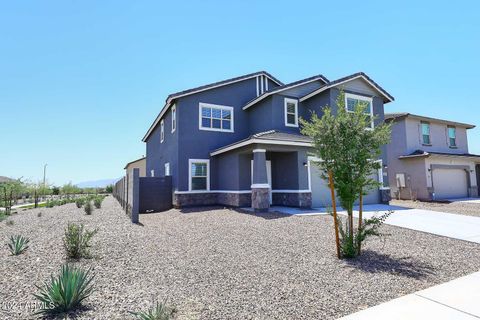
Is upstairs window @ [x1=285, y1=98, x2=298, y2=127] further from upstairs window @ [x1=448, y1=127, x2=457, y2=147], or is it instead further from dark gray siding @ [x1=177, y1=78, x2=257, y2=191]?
upstairs window @ [x1=448, y1=127, x2=457, y2=147]

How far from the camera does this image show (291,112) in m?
16.6

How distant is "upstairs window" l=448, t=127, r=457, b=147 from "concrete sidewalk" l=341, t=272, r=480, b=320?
2503cm

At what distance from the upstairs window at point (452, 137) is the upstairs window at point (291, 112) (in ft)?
56.4

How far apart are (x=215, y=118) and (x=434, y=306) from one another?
15.1m

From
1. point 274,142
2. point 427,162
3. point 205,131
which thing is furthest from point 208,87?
point 427,162

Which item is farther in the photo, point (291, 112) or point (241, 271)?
point (291, 112)

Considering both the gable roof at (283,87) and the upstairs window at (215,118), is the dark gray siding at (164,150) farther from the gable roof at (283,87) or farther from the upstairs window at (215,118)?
the gable roof at (283,87)

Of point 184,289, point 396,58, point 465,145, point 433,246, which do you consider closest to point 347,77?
point 396,58

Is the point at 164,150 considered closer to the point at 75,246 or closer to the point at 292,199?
the point at 292,199

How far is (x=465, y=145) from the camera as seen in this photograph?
24.7 metres

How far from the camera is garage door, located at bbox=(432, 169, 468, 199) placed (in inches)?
813

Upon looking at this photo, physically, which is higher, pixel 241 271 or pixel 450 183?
pixel 450 183

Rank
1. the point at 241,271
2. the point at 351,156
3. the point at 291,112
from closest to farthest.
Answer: the point at 241,271 → the point at 351,156 → the point at 291,112

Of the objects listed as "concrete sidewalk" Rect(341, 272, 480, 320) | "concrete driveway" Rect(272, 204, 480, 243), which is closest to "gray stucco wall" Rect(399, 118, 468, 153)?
"concrete driveway" Rect(272, 204, 480, 243)
